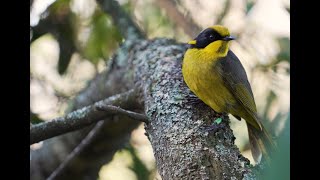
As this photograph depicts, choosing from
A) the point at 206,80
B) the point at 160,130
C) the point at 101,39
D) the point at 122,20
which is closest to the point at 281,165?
the point at 160,130

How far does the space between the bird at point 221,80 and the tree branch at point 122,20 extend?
0.71 m

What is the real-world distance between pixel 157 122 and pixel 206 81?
49cm

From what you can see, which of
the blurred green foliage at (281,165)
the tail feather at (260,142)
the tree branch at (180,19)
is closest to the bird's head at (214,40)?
the tree branch at (180,19)

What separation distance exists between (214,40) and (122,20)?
3.19 feet

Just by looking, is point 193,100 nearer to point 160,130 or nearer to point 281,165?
point 160,130

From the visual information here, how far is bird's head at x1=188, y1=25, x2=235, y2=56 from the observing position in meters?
2.81

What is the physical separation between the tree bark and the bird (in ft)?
0.32

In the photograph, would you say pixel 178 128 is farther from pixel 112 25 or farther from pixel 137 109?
pixel 112 25

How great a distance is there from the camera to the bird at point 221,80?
2596mm

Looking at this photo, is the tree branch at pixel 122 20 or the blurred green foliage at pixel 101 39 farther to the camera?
the tree branch at pixel 122 20

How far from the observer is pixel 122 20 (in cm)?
358

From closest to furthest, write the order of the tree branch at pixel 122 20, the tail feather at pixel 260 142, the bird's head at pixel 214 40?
the tail feather at pixel 260 142 < the bird's head at pixel 214 40 < the tree branch at pixel 122 20

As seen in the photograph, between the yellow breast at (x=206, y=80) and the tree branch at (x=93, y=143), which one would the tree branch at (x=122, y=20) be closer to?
the tree branch at (x=93, y=143)
